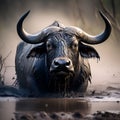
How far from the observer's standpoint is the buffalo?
9758 mm

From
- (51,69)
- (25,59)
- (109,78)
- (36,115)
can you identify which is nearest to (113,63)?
(109,78)

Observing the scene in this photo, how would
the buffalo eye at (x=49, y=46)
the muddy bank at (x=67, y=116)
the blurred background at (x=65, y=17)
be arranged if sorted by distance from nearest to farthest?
the muddy bank at (x=67, y=116), the buffalo eye at (x=49, y=46), the blurred background at (x=65, y=17)

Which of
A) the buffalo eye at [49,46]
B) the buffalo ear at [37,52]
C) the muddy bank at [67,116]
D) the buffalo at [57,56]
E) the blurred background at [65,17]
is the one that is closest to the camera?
the muddy bank at [67,116]

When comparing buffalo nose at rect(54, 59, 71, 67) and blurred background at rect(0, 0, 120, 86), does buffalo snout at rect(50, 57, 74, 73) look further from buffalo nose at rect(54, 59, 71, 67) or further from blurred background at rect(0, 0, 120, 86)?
blurred background at rect(0, 0, 120, 86)

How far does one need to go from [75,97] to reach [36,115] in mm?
2550

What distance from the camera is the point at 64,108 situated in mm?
8922

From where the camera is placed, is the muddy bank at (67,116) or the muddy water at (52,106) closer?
the muddy bank at (67,116)

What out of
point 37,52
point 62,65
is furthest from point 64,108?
point 37,52

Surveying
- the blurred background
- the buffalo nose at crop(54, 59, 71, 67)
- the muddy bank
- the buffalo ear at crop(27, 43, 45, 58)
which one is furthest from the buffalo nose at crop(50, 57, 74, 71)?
the blurred background

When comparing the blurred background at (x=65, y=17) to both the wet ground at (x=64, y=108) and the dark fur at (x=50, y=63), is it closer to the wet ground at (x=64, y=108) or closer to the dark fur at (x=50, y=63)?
the wet ground at (x=64, y=108)

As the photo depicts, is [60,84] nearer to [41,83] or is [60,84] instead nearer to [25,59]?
[41,83]

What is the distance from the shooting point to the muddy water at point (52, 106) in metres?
8.54

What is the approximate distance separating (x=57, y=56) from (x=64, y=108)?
96 cm

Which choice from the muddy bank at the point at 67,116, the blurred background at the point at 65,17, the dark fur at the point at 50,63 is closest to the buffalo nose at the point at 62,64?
the dark fur at the point at 50,63
